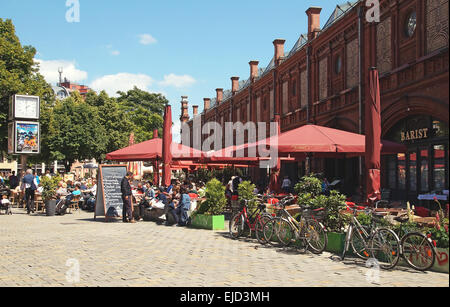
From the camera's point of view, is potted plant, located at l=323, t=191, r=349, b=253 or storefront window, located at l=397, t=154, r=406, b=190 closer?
potted plant, located at l=323, t=191, r=349, b=253

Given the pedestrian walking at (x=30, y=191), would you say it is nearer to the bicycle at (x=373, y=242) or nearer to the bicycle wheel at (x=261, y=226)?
the bicycle wheel at (x=261, y=226)

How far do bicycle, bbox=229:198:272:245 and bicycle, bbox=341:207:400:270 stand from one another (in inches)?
95.4

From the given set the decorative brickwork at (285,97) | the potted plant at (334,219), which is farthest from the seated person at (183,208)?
the decorative brickwork at (285,97)

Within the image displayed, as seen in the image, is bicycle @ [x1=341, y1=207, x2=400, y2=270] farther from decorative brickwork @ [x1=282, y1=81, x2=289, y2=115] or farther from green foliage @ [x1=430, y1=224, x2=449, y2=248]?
decorative brickwork @ [x1=282, y1=81, x2=289, y2=115]

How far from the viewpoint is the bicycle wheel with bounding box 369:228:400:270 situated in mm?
7285

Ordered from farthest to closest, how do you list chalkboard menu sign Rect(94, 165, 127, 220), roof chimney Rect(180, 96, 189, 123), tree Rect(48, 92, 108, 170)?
roof chimney Rect(180, 96, 189, 123), tree Rect(48, 92, 108, 170), chalkboard menu sign Rect(94, 165, 127, 220)

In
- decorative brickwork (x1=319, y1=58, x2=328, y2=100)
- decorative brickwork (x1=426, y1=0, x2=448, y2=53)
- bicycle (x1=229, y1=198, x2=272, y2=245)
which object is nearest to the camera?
bicycle (x1=229, y1=198, x2=272, y2=245)

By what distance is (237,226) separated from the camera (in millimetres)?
11219

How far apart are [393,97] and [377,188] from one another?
9122 mm

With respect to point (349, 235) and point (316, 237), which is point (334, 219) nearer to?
point (316, 237)

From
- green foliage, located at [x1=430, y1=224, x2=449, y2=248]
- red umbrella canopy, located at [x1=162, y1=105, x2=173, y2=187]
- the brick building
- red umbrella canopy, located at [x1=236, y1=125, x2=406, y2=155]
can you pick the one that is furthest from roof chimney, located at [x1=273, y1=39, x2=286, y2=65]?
green foliage, located at [x1=430, y1=224, x2=449, y2=248]

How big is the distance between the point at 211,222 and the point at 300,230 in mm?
4211

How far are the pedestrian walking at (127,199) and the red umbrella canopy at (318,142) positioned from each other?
472 cm

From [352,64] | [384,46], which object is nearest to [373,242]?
[384,46]
